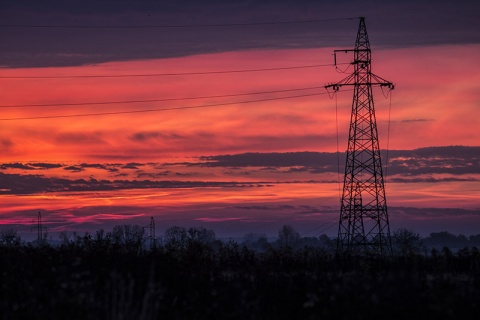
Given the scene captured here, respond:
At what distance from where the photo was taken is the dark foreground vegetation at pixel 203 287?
16.8m

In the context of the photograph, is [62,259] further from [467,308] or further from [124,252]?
[467,308]

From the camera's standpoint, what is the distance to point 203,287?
67.9 feet

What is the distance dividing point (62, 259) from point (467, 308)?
38.8ft

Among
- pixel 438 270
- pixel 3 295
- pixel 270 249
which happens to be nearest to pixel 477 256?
pixel 438 270

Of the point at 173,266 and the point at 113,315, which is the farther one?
the point at 173,266

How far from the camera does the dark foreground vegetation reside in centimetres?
1678

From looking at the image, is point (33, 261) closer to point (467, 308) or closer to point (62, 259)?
point (62, 259)

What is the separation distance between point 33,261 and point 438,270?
1302 centimetres

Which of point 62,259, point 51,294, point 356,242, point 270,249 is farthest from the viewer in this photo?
point 356,242

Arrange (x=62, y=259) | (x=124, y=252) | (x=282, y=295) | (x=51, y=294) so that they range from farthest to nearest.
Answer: (x=124, y=252) → (x=62, y=259) → (x=282, y=295) → (x=51, y=294)

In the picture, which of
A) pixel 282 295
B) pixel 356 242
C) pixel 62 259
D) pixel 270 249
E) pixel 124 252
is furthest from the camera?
pixel 356 242

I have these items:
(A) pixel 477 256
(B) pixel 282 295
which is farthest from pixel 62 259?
(A) pixel 477 256

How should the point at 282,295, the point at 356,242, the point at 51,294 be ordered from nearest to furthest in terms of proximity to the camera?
the point at 51,294, the point at 282,295, the point at 356,242

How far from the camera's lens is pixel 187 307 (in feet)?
61.1
